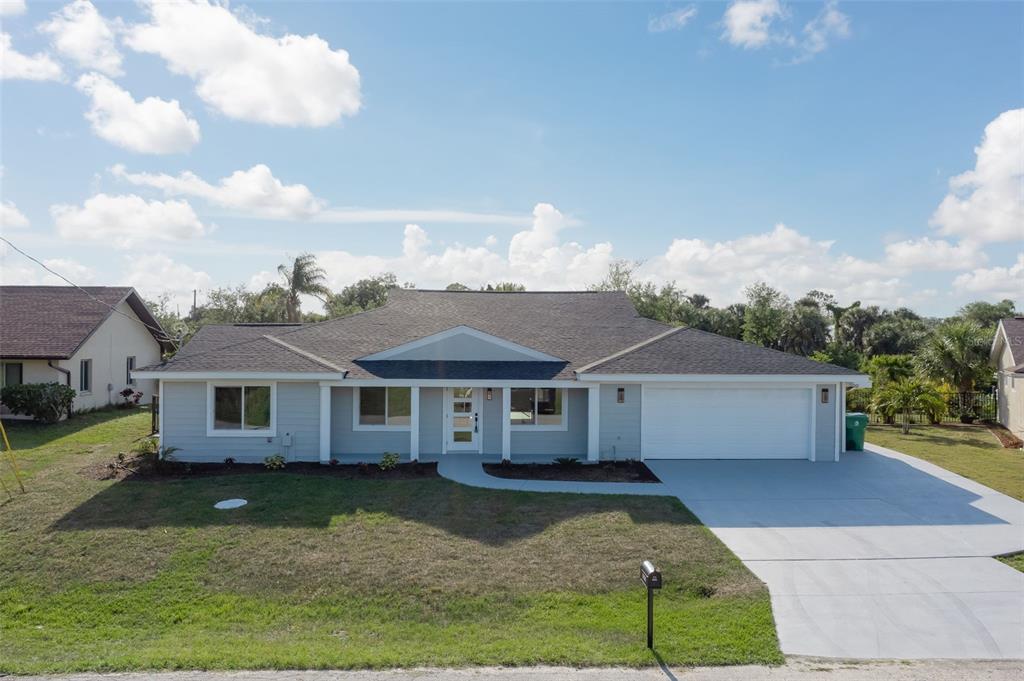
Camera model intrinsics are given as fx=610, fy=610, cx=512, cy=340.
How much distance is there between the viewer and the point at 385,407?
1650 cm

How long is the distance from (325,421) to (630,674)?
11101 mm

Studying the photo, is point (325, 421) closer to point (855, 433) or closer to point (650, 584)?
point (650, 584)

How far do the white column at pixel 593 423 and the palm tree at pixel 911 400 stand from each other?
42.2 feet

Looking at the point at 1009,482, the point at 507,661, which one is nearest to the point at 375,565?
the point at 507,661

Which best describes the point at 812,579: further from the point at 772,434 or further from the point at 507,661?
the point at 772,434

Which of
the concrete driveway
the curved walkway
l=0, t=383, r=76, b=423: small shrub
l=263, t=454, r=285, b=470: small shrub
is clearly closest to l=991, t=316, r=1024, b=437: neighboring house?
the concrete driveway

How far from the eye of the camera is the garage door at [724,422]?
16.3 m

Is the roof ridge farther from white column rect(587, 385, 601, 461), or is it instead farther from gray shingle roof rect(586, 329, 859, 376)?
white column rect(587, 385, 601, 461)

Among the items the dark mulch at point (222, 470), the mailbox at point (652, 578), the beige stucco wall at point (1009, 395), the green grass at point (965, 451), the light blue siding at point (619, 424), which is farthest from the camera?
the beige stucco wall at point (1009, 395)

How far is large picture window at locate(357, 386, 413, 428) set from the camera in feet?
53.9

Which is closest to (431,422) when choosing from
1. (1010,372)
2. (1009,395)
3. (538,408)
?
(538,408)

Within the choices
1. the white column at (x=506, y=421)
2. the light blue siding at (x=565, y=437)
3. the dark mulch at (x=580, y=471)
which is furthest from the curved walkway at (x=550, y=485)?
the light blue siding at (x=565, y=437)

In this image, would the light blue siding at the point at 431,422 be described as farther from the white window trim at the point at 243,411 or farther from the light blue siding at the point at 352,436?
the white window trim at the point at 243,411

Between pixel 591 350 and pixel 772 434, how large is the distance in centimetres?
548
